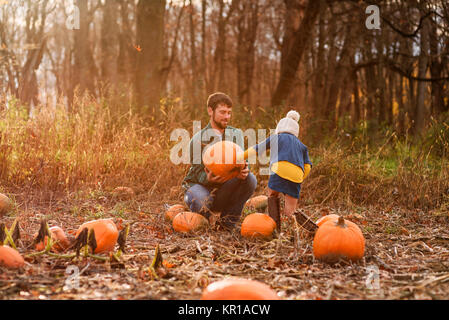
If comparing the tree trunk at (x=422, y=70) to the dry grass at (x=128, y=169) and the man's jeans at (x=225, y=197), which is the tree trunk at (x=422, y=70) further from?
the man's jeans at (x=225, y=197)

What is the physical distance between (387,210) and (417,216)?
394 millimetres

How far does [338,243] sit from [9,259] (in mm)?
1897

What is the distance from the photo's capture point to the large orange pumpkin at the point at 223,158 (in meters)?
3.31

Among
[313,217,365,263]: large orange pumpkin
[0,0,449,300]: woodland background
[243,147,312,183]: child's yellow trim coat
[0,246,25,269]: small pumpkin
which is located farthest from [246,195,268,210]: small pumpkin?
[0,246,25,269]: small pumpkin

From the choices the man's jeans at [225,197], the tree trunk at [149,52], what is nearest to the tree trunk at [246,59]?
the tree trunk at [149,52]

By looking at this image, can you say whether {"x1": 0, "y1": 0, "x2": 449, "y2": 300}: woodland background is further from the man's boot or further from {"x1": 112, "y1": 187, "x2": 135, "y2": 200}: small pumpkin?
the man's boot

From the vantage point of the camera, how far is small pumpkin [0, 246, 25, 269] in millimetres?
2215

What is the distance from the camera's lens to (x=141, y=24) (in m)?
7.63

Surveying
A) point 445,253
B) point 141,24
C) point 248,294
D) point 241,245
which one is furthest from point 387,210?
point 141,24

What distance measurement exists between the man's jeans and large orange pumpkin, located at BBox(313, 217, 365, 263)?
43.1 inches

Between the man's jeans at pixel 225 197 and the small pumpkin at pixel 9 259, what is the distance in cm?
165

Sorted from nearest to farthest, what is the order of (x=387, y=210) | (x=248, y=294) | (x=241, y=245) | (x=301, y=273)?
1. (x=248, y=294)
2. (x=301, y=273)
3. (x=241, y=245)
4. (x=387, y=210)

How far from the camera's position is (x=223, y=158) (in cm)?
333
